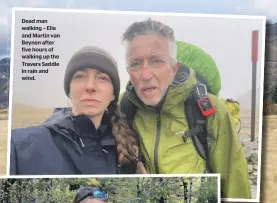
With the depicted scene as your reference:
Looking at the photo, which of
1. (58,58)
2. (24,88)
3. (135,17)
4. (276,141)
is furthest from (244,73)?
(24,88)

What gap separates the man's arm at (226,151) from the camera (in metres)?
5.17

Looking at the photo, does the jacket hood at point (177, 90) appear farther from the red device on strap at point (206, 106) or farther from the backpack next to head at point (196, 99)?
the red device on strap at point (206, 106)

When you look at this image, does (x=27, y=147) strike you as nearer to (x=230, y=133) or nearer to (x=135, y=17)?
(x=135, y=17)

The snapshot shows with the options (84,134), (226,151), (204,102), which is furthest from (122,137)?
(226,151)

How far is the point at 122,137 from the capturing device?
5.12m

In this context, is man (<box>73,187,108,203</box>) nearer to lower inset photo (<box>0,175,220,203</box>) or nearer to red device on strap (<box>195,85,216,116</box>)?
lower inset photo (<box>0,175,220,203</box>)

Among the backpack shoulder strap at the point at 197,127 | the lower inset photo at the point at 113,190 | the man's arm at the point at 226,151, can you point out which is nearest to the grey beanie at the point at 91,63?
the backpack shoulder strap at the point at 197,127

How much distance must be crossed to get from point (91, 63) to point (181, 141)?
1169 mm

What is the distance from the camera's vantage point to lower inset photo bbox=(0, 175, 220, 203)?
4879mm

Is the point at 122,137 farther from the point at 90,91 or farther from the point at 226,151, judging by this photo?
the point at 226,151

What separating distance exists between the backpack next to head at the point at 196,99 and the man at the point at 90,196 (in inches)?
28.8

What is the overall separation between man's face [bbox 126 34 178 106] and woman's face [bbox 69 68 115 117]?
277 mm

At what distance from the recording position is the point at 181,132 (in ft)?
16.8

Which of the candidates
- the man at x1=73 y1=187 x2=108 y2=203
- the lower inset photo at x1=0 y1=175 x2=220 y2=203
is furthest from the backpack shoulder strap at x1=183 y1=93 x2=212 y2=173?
the man at x1=73 y1=187 x2=108 y2=203
